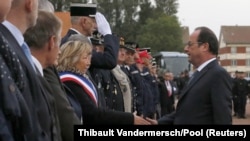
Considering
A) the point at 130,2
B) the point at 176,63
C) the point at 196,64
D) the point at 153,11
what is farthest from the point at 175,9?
the point at 196,64

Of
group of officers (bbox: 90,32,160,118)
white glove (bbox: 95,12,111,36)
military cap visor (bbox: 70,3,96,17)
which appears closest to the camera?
white glove (bbox: 95,12,111,36)

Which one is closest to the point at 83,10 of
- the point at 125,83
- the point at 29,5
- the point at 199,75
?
the point at 199,75

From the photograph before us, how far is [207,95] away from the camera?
4.36m

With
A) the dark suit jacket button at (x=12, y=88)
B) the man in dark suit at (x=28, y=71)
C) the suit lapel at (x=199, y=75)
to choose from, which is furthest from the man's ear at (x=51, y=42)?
the suit lapel at (x=199, y=75)

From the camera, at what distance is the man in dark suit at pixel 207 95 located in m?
4.24

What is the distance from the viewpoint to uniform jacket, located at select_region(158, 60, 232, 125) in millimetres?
4230

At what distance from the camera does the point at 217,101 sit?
4223 millimetres

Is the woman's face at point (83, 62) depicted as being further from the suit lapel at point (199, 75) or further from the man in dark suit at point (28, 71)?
the man in dark suit at point (28, 71)

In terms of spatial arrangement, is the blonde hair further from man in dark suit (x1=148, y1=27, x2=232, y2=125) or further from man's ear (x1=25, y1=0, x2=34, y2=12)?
man's ear (x1=25, y1=0, x2=34, y2=12)

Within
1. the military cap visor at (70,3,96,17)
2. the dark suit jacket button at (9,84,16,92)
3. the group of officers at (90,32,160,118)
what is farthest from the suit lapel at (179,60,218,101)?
the dark suit jacket button at (9,84,16,92)

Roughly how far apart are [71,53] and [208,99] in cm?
129

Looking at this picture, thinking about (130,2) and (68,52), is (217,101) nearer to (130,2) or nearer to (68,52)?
(68,52)

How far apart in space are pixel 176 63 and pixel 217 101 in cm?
3511

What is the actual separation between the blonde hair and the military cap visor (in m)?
1.07
